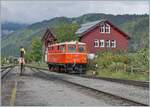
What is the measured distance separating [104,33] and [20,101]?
7471 cm

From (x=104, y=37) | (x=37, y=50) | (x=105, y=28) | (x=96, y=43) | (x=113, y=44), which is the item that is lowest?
(x=37, y=50)

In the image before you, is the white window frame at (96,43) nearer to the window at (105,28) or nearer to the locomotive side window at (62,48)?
the window at (105,28)

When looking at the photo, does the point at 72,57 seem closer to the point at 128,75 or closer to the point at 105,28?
the point at 128,75

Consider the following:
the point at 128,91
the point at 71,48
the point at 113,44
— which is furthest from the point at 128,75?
the point at 113,44

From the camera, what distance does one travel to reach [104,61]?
41188 mm

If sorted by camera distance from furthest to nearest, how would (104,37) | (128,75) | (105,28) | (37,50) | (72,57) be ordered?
(37,50) < (105,28) < (104,37) < (72,57) < (128,75)

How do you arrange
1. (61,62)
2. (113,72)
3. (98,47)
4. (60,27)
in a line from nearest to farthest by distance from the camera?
(113,72)
(61,62)
(60,27)
(98,47)

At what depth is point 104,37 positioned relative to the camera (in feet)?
295

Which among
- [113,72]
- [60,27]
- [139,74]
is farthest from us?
[60,27]

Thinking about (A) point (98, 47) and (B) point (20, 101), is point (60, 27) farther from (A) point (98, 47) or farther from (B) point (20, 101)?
(B) point (20, 101)

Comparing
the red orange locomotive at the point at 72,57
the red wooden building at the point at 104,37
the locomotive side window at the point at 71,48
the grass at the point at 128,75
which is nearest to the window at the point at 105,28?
the red wooden building at the point at 104,37

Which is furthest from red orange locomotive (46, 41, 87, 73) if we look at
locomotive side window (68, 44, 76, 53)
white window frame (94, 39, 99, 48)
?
white window frame (94, 39, 99, 48)

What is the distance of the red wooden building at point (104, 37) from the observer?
289 feet

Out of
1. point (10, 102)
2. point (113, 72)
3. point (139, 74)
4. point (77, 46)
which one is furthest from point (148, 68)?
point (10, 102)
